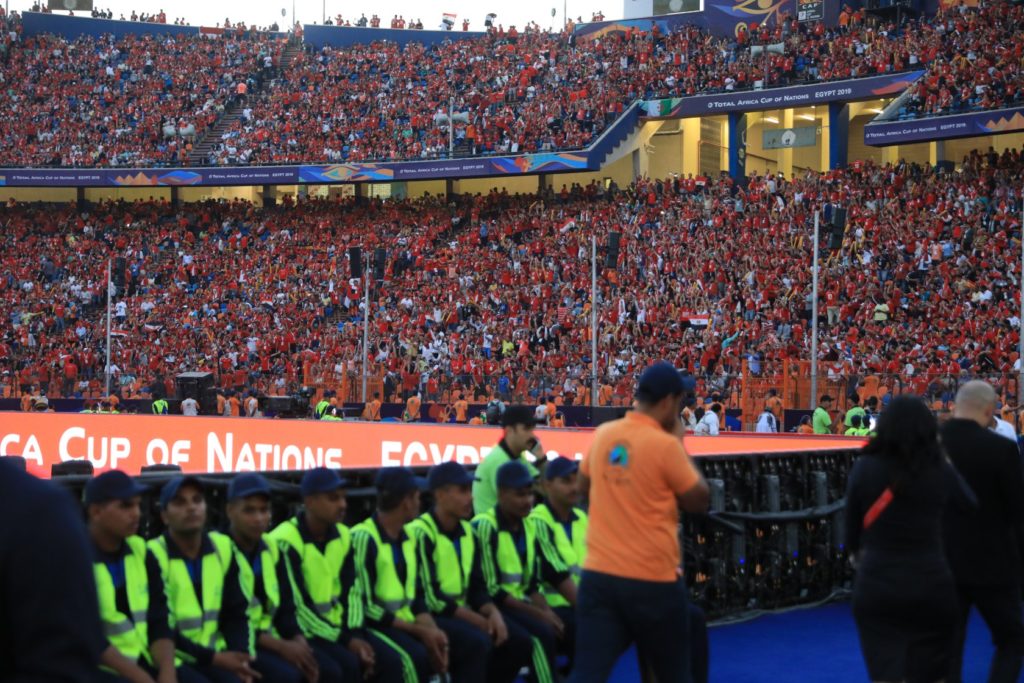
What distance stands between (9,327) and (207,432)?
2583 cm

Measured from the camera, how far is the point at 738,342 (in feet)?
99.5

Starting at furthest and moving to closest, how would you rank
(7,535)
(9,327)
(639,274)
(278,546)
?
(9,327) → (639,274) → (278,546) → (7,535)

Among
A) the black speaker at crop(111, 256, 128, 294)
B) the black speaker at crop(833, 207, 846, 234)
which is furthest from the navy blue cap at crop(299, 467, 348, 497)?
the black speaker at crop(111, 256, 128, 294)

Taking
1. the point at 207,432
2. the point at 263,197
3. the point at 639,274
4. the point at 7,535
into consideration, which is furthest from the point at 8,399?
the point at 7,535

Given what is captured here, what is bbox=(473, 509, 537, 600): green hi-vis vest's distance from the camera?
7445 millimetres

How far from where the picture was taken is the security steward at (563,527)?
301 inches

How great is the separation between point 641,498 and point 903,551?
1181 mm

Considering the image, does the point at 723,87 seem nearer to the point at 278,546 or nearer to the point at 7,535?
the point at 278,546

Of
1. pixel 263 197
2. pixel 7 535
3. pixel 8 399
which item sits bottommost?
pixel 8 399

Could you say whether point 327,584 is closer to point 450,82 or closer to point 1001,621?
point 1001,621

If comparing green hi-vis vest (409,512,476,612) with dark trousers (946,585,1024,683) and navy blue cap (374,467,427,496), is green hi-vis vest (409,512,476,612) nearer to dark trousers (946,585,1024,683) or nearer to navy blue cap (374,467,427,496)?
navy blue cap (374,467,427,496)

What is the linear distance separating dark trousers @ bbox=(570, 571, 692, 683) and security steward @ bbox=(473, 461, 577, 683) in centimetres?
186

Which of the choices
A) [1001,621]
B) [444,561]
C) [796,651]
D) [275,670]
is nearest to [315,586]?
[275,670]

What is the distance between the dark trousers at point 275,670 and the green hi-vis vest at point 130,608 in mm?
616
